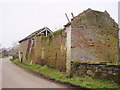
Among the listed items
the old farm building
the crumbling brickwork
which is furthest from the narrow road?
the crumbling brickwork

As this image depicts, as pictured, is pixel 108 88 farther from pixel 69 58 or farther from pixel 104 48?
pixel 104 48

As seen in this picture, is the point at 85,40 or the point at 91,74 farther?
the point at 85,40

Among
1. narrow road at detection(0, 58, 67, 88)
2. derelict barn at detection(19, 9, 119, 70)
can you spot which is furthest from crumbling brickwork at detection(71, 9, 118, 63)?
narrow road at detection(0, 58, 67, 88)

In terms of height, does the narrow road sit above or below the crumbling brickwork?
below

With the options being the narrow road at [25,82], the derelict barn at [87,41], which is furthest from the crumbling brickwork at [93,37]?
the narrow road at [25,82]

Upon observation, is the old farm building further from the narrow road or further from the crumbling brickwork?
the narrow road

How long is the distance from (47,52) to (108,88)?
9.34m

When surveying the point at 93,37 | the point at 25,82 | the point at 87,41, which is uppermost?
the point at 93,37

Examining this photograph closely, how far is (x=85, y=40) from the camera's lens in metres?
11.1

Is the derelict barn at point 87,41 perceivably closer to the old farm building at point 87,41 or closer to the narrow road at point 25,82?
the old farm building at point 87,41

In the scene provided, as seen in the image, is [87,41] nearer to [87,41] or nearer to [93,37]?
[87,41]

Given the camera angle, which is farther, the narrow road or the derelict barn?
the derelict barn

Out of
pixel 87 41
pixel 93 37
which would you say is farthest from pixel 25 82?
pixel 93 37

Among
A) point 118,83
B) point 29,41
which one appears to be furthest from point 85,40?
point 29,41
